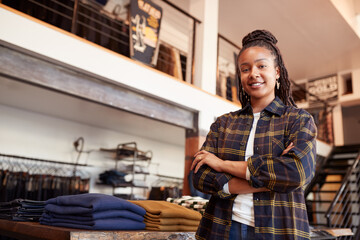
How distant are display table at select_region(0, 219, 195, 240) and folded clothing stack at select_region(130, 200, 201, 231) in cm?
10

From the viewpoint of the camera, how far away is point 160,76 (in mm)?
4340

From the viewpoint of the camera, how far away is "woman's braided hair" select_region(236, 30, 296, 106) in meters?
1.27

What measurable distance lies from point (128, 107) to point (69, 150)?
222 cm

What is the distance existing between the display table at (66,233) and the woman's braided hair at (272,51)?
672mm

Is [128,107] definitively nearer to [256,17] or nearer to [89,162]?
[89,162]

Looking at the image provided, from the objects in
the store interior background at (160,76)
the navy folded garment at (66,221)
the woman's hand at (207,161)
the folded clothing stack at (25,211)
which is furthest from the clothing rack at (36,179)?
the woman's hand at (207,161)

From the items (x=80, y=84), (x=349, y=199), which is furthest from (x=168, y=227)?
(x=349, y=199)

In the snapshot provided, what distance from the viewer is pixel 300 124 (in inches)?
45.2

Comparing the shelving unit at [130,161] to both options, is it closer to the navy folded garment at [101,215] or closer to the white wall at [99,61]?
the white wall at [99,61]

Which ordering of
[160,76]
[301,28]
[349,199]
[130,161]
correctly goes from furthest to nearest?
[349,199], [301,28], [130,161], [160,76]

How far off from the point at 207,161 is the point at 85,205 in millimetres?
577

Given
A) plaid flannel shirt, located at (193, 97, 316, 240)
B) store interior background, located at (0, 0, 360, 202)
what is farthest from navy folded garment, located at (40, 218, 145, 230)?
store interior background, located at (0, 0, 360, 202)

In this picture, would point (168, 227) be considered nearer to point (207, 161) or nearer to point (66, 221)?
point (66, 221)

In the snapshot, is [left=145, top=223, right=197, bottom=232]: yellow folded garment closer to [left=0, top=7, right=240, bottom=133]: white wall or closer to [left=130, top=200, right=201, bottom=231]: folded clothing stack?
[left=130, top=200, right=201, bottom=231]: folded clothing stack
